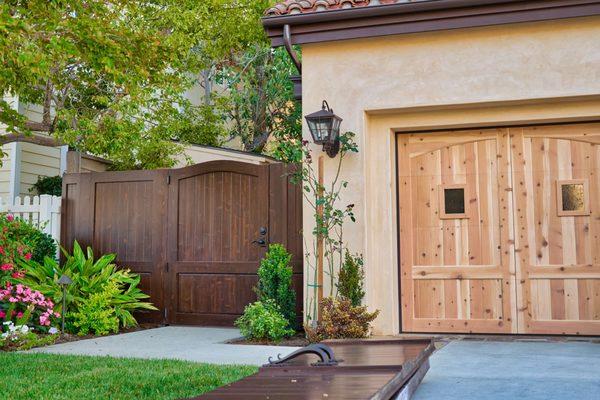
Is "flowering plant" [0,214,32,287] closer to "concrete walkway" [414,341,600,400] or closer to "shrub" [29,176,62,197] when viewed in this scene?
"shrub" [29,176,62,197]

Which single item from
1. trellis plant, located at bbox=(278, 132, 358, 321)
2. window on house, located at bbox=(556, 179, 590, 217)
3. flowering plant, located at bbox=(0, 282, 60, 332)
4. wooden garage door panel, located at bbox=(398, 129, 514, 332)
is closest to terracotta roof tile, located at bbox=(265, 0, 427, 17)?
trellis plant, located at bbox=(278, 132, 358, 321)

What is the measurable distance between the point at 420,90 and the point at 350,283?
227 centimetres

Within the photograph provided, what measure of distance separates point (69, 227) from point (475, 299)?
230 inches

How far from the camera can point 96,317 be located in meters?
8.10

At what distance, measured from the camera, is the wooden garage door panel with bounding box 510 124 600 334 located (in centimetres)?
701

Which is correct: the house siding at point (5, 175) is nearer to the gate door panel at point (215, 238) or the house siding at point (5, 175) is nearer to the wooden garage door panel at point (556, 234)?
the gate door panel at point (215, 238)

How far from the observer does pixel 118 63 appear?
8.81 m

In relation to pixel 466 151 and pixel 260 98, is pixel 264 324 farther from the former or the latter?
pixel 260 98

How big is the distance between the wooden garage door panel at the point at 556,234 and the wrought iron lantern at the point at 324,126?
2.02 meters

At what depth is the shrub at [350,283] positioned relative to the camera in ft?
23.1

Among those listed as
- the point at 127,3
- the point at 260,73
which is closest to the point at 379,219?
the point at 127,3

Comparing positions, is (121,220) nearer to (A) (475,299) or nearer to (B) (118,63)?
(B) (118,63)

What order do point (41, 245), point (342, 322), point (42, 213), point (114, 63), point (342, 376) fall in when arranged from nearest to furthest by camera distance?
point (342, 376) < point (342, 322) < point (114, 63) < point (41, 245) < point (42, 213)

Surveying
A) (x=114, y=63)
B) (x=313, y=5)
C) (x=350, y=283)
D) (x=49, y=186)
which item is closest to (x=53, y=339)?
(x=350, y=283)
